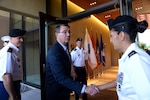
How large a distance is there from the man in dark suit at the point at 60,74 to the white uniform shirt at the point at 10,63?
0.49 metres

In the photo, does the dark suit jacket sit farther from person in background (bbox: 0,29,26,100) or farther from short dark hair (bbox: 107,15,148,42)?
short dark hair (bbox: 107,15,148,42)

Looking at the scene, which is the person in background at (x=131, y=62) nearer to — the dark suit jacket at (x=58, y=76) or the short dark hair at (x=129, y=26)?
the short dark hair at (x=129, y=26)

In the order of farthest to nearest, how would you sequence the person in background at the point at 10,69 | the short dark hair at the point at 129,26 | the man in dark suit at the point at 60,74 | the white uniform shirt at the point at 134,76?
1. the person in background at the point at 10,69
2. the man in dark suit at the point at 60,74
3. the short dark hair at the point at 129,26
4. the white uniform shirt at the point at 134,76

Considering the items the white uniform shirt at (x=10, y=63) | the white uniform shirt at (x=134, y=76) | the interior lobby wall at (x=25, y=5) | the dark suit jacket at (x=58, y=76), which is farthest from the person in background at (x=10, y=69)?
the interior lobby wall at (x=25, y=5)

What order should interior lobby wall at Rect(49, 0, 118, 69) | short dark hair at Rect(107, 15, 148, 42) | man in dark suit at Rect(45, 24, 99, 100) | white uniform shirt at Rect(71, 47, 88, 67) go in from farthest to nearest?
interior lobby wall at Rect(49, 0, 118, 69)
white uniform shirt at Rect(71, 47, 88, 67)
man in dark suit at Rect(45, 24, 99, 100)
short dark hair at Rect(107, 15, 148, 42)

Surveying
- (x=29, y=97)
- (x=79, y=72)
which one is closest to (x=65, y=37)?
(x=79, y=72)

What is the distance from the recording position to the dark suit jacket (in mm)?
1505

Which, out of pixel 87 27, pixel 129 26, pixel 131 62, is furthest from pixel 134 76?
pixel 87 27

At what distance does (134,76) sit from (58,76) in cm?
82

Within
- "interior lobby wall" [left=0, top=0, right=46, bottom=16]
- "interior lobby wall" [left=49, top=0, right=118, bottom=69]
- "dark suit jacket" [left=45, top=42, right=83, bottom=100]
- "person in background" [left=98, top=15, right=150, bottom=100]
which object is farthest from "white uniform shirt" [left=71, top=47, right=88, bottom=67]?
"person in background" [left=98, top=15, right=150, bottom=100]

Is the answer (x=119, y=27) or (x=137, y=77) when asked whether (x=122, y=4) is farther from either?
(x=137, y=77)

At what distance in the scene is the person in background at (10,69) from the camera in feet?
5.67

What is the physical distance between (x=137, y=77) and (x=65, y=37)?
0.99 metres

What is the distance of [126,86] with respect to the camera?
0.97 m
